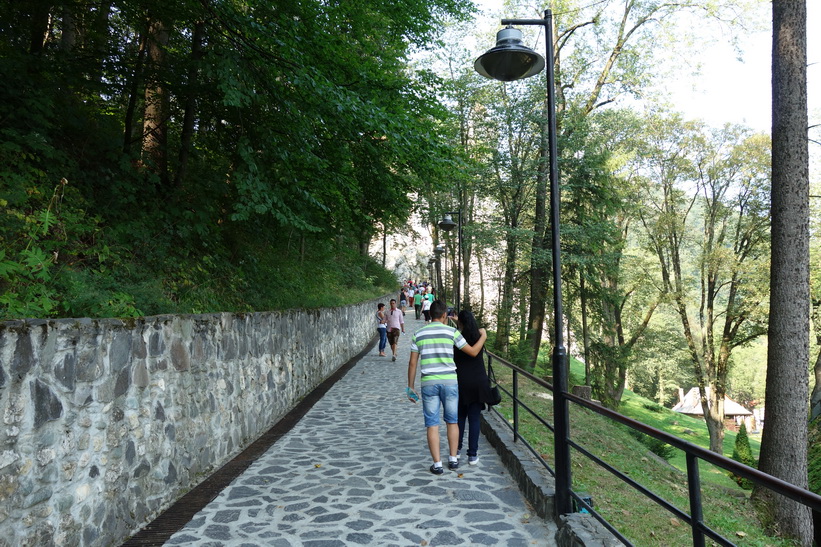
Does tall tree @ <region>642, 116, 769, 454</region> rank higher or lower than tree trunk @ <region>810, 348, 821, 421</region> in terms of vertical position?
higher

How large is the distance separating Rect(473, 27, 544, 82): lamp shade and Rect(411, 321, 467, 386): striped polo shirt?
2799mm

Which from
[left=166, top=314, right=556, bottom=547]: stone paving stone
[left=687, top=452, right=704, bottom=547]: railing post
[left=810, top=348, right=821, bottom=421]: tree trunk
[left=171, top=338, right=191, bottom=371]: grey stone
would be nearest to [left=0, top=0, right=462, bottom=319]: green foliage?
[left=171, top=338, right=191, bottom=371]: grey stone

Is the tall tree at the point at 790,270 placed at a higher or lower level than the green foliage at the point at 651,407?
higher

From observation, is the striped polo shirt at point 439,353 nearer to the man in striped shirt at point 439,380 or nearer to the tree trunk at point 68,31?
the man in striped shirt at point 439,380

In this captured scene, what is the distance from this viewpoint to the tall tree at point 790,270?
27.3 ft

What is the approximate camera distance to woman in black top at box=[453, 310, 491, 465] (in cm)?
614

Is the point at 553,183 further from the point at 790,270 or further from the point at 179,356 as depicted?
the point at 790,270

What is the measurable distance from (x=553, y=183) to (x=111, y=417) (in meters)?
4.30

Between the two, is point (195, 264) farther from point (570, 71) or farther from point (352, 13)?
point (570, 71)

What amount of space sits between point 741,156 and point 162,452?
2471 cm

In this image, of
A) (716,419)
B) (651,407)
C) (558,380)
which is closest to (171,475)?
(558,380)

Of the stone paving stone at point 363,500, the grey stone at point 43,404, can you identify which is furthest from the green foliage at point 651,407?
the grey stone at point 43,404

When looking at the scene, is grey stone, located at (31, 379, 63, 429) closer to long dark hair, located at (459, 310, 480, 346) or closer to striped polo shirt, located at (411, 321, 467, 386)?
striped polo shirt, located at (411, 321, 467, 386)

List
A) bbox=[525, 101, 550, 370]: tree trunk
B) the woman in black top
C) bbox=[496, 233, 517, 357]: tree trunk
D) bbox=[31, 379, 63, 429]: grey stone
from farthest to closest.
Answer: bbox=[496, 233, 517, 357]: tree trunk < bbox=[525, 101, 550, 370]: tree trunk < the woman in black top < bbox=[31, 379, 63, 429]: grey stone
